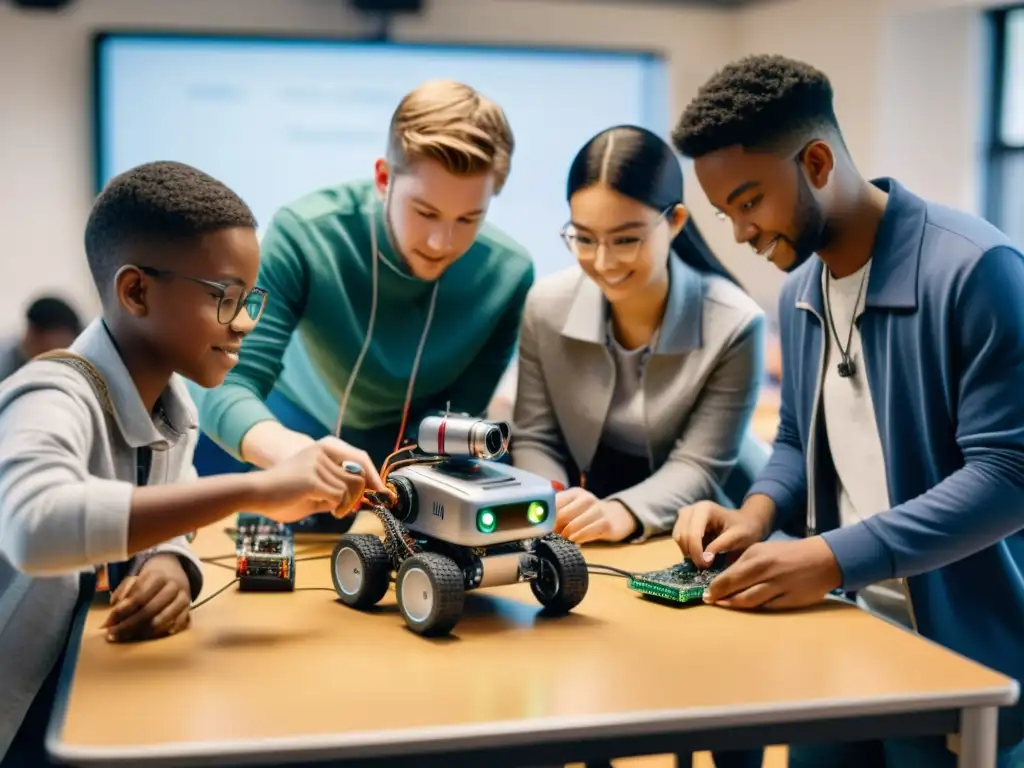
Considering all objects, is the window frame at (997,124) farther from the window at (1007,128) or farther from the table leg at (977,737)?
the table leg at (977,737)

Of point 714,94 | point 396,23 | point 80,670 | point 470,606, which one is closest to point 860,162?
point 396,23

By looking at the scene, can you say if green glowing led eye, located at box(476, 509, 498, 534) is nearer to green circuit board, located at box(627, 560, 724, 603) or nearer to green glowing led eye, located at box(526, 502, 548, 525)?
green glowing led eye, located at box(526, 502, 548, 525)

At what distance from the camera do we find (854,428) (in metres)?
1.71

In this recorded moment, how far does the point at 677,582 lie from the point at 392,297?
0.83 m

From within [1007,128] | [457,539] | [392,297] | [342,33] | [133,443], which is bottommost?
[457,539]

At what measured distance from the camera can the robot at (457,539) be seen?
1.35m

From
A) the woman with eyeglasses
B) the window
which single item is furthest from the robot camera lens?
the window

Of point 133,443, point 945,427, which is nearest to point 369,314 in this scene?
point 133,443

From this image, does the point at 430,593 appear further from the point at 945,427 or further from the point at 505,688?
the point at 945,427

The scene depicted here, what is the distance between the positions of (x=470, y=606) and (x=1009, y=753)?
2.41 feet

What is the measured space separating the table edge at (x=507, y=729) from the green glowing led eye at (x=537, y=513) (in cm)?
36

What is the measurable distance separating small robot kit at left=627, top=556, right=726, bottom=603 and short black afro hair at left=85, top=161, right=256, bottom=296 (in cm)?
68

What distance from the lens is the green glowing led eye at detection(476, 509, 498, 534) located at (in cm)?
136

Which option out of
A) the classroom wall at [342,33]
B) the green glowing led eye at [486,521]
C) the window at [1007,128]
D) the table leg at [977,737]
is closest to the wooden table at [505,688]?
the table leg at [977,737]
